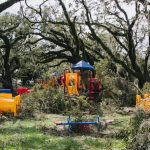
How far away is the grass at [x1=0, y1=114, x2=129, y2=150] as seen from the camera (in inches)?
421

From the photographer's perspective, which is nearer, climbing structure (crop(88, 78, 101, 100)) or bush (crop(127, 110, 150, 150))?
bush (crop(127, 110, 150, 150))

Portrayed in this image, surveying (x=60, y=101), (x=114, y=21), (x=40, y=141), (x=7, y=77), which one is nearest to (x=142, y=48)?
(x=114, y=21)

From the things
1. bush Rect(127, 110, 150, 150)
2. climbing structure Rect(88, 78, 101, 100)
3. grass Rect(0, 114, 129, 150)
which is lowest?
grass Rect(0, 114, 129, 150)

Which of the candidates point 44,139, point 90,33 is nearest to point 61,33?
point 90,33

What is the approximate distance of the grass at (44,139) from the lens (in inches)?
421

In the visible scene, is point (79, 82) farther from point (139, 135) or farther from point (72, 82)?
point (139, 135)

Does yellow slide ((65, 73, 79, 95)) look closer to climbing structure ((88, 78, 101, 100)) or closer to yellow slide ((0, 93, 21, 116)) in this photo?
climbing structure ((88, 78, 101, 100))

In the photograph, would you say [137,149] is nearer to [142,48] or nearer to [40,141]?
[40,141]

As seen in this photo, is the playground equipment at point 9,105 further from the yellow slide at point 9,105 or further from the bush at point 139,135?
the bush at point 139,135

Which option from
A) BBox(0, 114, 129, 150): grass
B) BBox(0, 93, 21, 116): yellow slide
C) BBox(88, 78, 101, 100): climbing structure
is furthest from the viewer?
BBox(88, 78, 101, 100): climbing structure

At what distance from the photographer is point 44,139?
11578 mm

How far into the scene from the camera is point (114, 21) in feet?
94.0

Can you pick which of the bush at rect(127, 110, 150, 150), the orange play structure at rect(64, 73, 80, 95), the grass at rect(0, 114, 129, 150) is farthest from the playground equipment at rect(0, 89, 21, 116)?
the bush at rect(127, 110, 150, 150)

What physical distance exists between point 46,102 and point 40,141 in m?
6.61
